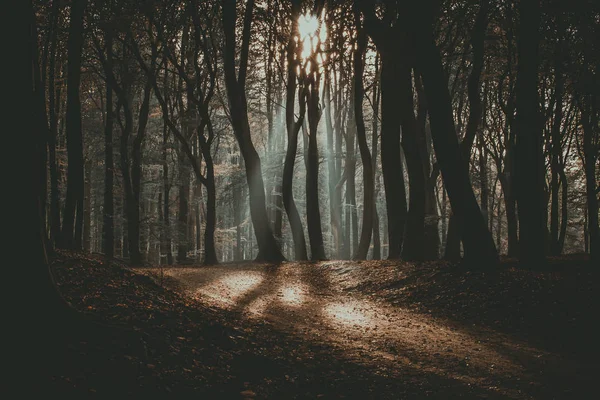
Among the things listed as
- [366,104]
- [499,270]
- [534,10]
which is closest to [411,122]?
[534,10]

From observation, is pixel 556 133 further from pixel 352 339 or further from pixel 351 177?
pixel 352 339

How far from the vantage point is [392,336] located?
7371 mm

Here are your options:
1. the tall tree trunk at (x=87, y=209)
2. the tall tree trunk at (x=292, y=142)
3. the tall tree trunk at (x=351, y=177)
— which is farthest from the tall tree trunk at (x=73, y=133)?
the tall tree trunk at (x=87, y=209)

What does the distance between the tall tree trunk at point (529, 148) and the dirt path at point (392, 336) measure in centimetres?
325

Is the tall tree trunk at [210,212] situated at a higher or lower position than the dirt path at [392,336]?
higher

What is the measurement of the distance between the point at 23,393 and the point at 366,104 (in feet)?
106

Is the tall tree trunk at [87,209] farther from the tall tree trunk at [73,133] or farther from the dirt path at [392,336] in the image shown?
the dirt path at [392,336]

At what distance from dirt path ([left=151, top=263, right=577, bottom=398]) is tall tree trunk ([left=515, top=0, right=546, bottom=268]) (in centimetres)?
325

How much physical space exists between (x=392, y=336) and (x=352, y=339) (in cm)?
70

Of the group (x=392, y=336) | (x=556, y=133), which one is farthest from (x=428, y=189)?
(x=392, y=336)

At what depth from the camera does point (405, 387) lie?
5.04m

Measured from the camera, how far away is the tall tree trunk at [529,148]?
1032 centimetres

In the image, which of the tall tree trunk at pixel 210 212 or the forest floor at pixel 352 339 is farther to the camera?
the tall tree trunk at pixel 210 212

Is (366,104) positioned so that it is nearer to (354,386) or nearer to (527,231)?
(527,231)
